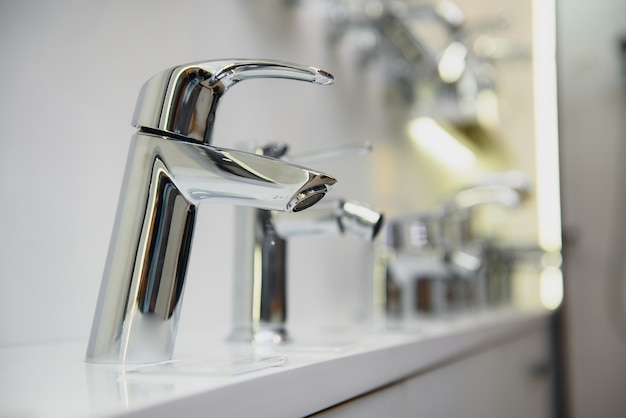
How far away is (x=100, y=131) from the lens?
1.95ft

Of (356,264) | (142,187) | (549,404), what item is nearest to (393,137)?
(356,264)

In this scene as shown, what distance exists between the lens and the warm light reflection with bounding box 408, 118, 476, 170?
1.39 metres

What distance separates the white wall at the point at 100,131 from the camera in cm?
52

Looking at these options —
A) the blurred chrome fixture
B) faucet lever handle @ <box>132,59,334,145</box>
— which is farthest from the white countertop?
the blurred chrome fixture

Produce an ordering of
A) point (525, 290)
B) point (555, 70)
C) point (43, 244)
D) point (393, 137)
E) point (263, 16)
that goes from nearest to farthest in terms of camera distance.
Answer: point (43, 244) < point (263, 16) < point (393, 137) < point (555, 70) < point (525, 290)

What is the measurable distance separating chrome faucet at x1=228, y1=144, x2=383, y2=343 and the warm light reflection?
2.51 ft

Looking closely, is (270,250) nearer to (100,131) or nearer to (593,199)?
(100,131)

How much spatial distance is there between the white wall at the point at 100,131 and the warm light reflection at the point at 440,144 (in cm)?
43

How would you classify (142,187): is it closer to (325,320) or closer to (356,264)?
(325,320)

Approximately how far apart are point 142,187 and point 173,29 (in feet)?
1.06

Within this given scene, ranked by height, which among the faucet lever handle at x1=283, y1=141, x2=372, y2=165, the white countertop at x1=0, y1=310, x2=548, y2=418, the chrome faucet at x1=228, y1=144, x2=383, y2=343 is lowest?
the white countertop at x1=0, y1=310, x2=548, y2=418

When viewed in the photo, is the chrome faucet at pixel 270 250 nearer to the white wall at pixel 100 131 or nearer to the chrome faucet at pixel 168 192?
the white wall at pixel 100 131

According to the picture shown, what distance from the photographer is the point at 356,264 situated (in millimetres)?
1075

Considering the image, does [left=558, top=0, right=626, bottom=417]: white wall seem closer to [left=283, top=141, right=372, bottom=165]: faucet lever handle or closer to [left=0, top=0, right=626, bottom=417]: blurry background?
[left=0, top=0, right=626, bottom=417]: blurry background
